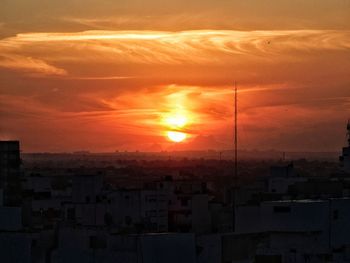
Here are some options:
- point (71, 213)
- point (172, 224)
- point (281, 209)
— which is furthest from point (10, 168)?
point (281, 209)

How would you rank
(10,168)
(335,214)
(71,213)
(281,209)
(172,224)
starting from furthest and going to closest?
(10,168) → (71,213) → (172,224) → (335,214) → (281,209)

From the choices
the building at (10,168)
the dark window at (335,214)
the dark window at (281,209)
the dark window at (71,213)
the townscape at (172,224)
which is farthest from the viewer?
the building at (10,168)

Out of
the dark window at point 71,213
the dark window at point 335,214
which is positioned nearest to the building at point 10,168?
the dark window at point 71,213

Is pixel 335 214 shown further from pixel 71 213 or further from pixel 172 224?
pixel 71 213

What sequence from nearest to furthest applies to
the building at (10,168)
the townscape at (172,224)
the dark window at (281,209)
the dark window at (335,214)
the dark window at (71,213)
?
the townscape at (172,224) < the dark window at (281,209) < the dark window at (335,214) < the dark window at (71,213) < the building at (10,168)

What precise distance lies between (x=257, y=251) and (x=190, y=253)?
2.28 m

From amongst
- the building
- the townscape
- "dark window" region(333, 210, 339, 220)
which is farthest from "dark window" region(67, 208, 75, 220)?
"dark window" region(333, 210, 339, 220)

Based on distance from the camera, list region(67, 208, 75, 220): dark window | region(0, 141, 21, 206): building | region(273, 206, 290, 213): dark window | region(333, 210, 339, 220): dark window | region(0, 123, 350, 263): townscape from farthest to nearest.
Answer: region(0, 141, 21, 206): building
region(67, 208, 75, 220): dark window
region(333, 210, 339, 220): dark window
region(273, 206, 290, 213): dark window
region(0, 123, 350, 263): townscape

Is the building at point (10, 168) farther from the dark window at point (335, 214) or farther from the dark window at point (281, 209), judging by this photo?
the dark window at point (335, 214)

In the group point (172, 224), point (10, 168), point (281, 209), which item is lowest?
point (172, 224)

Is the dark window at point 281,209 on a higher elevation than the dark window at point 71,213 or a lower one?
higher

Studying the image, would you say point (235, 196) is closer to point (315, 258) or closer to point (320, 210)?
point (320, 210)

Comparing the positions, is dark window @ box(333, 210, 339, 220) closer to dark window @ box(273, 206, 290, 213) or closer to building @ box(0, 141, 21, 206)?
dark window @ box(273, 206, 290, 213)

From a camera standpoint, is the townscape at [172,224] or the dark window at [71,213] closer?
the townscape at [172,224]
